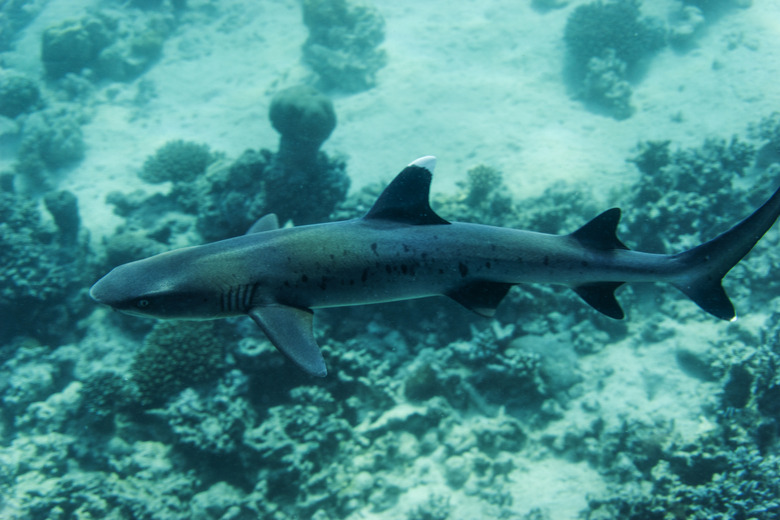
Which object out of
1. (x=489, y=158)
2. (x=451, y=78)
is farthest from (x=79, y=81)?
(x=489, y=158)

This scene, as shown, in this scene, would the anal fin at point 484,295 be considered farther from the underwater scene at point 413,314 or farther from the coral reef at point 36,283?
the coral reef at point 36,283

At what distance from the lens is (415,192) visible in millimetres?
3041

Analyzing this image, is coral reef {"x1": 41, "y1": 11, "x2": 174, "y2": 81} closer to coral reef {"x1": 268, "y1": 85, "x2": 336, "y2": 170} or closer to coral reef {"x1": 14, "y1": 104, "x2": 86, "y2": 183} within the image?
coral reef {"x1": 14, "y1": 104, "x2": 86, "y2": 183}

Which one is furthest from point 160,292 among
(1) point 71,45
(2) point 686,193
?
(1) point 71,45

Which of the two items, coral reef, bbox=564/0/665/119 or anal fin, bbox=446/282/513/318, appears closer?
anal fin, bbox=446/282/513/318

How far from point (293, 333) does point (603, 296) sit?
2355mm

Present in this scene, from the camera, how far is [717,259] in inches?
128

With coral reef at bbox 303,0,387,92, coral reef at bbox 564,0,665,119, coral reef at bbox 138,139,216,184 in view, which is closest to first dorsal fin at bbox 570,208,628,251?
coral reef at bbox 138,139,216,184

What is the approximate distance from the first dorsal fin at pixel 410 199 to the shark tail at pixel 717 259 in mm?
1929

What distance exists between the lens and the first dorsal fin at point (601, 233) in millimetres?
3059

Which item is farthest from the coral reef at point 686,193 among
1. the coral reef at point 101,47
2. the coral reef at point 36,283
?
the coral reef at point 101,47

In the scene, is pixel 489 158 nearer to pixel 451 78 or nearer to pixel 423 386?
pixel 451 78

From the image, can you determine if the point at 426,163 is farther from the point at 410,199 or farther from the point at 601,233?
the point at 601,233

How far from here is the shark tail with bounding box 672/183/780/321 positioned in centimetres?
312
